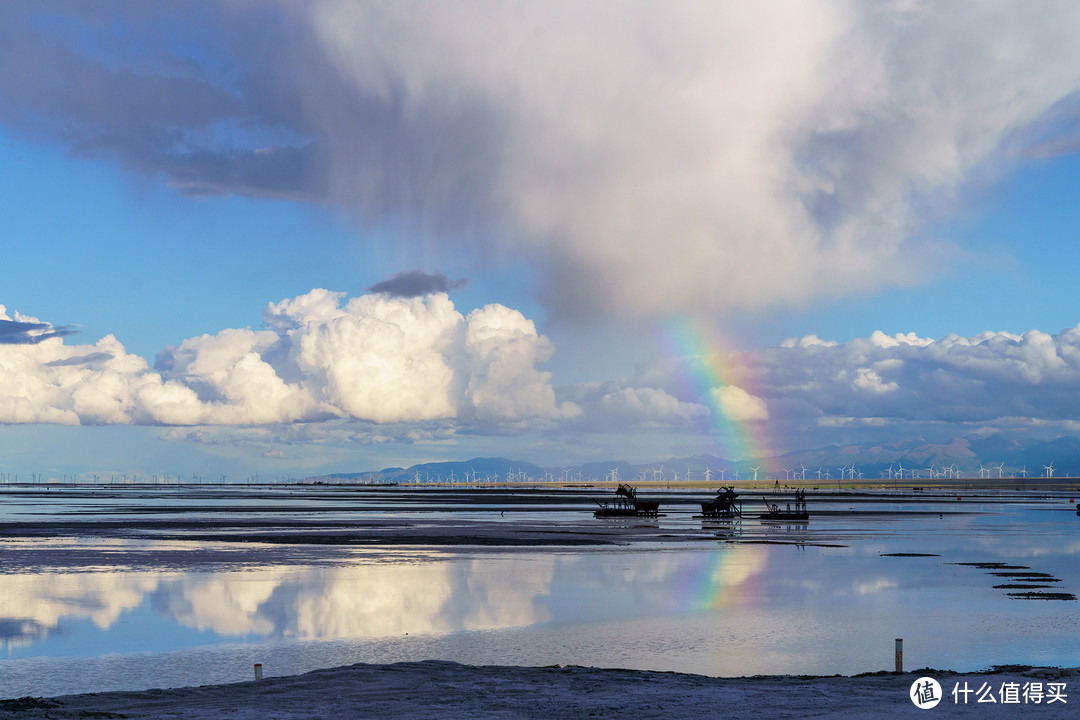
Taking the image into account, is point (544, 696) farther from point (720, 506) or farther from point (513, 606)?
point (720, 506)

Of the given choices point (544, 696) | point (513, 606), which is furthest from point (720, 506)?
point (544, 696)

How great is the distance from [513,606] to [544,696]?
15.6 m

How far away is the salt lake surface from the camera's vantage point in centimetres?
2625

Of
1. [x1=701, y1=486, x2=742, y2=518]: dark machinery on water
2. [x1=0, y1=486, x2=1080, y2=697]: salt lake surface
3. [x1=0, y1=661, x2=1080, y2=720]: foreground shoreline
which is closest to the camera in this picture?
[x1=0, y1=661, x2=1080, y2=720]: foreground shoreline

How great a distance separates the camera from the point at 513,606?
35.7 meters

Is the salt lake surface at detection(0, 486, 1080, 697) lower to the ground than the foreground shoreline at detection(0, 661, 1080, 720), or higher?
lower

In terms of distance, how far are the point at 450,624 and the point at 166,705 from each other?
1320 centimetres

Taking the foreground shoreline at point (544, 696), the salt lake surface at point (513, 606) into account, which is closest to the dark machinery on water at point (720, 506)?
the salt lake surface at point (513, 606)

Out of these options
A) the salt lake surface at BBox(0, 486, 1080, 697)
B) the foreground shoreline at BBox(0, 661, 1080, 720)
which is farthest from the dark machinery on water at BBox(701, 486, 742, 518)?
the foreground shoreline at BBox(0, 661, 1080, 720)

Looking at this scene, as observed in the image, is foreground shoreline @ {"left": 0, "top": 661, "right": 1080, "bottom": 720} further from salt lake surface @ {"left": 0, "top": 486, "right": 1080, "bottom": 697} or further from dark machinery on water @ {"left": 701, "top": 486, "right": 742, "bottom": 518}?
dark machinery on water @ {"left": 701, "top": 486, "right": 742, "bottom": 518}

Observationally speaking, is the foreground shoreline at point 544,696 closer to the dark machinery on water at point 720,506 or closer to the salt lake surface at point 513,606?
the salt lake surface at point 513,606

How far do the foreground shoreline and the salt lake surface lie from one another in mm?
2374

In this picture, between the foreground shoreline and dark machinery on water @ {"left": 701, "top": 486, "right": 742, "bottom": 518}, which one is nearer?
the foreground shoreline

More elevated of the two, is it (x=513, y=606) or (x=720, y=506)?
(x=513, y=606)
